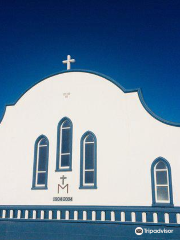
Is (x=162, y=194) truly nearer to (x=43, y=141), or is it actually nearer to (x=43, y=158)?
(x=43, y=158)

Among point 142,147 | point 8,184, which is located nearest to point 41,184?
point 8,184

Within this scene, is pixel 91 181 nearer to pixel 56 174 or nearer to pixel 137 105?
pixel 56 174

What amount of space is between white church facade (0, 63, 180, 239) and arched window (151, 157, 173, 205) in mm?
37

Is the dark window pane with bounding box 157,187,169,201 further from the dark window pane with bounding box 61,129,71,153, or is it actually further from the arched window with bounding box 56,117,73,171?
the dark window pane with bounding box 61,129,71,153

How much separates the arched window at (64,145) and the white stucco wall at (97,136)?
0.22 m

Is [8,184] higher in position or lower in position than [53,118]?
lower

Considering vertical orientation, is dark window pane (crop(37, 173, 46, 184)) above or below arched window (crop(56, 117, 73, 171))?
below

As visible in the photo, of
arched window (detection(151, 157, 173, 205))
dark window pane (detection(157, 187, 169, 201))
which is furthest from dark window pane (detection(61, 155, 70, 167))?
dark window pane (detection(157, 187, 169, 201))

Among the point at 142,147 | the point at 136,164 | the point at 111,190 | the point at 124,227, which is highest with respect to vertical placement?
the point at 142,147

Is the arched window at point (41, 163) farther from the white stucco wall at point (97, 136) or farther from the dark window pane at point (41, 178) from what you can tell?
the white stucco wall at point (97, 136)

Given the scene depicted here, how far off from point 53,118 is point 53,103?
76cm

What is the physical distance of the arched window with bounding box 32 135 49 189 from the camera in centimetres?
1169

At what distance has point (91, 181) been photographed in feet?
35.9

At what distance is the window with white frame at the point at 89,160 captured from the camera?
432 inches
